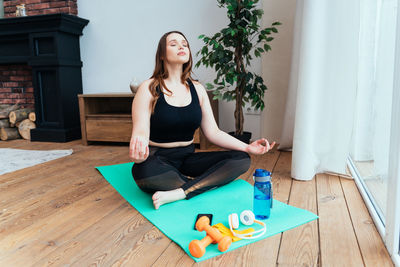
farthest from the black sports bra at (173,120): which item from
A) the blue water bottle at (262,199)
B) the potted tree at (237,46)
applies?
the potted tree at (237,46)

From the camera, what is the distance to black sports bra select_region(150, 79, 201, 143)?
1.60 m

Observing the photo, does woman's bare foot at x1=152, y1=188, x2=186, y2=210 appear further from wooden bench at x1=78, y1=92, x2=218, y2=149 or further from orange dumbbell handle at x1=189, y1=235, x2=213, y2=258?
wooden bench at x1=78, y1=92, x2=218, y2=149

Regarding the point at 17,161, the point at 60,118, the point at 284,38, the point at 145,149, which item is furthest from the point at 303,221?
the point at 60,118

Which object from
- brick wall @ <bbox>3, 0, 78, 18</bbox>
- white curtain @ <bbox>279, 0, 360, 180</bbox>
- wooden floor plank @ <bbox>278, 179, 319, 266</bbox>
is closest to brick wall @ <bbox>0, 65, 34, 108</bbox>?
brick wall @ <bbox>3, 0, 78, 18</bbox>

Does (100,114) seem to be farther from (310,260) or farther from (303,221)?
(310,260)

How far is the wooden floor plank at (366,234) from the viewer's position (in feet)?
3.25

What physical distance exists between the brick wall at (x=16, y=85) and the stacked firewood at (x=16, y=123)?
20 centimetres

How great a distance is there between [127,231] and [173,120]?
599mm

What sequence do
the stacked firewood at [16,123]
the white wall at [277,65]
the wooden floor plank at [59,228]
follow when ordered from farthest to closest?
the stacked firewood at [16,123] → the white wall at [277,65] → the wooden floor plank at [59,228]

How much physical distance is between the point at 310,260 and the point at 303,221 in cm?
28

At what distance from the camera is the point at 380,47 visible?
1.50 metres

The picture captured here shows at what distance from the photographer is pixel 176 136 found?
169 centimetres

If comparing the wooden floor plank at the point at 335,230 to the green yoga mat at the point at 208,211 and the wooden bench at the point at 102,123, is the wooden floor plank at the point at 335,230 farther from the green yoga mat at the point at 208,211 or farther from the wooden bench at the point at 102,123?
the wooden bench at the point at 102,123

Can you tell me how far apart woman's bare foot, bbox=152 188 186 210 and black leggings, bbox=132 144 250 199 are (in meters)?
0.03
